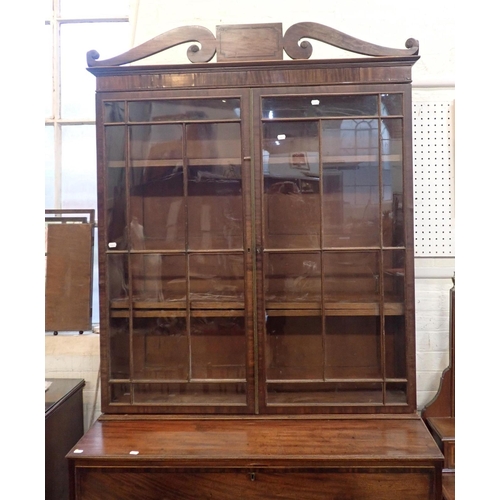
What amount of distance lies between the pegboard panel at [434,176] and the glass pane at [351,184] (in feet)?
1.26

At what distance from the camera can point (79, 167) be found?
207 centimetres

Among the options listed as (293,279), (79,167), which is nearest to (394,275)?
(293,279)

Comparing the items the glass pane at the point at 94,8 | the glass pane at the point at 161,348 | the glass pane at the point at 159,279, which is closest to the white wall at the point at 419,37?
the glass pane at the point at 94,8

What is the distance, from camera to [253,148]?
154cm

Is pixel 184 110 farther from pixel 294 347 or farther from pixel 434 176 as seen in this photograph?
Answer: pixel 434 176

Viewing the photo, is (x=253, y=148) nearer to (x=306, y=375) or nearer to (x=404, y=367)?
(x=306, y=375)

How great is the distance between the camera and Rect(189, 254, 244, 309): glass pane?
160 centimetres

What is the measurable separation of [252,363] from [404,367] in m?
0.57

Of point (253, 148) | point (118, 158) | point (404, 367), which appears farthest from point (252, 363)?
point (118, 158)

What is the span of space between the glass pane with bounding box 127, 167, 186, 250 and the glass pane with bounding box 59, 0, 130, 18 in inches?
38.6

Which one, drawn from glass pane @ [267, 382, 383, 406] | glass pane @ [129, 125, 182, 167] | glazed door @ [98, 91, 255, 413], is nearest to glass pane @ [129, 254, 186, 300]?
glazed door @ [98, 91, 255, 413]
